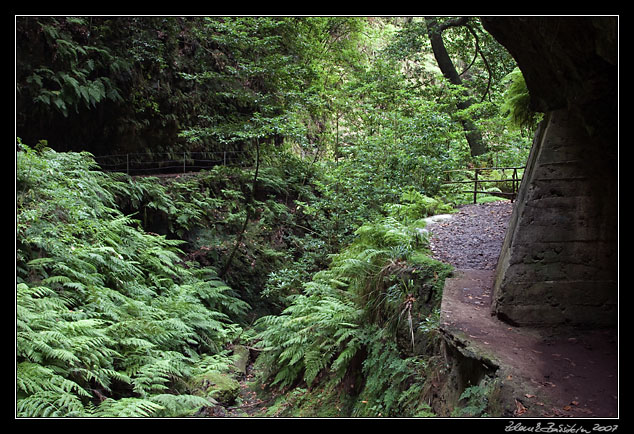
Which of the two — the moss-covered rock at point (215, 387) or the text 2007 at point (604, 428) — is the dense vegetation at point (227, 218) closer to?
the moss-covered rock at point (215, 387)

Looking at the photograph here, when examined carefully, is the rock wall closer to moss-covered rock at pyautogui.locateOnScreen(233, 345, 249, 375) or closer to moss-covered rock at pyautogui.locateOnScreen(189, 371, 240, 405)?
moss-covered rock at pyautogui.locateOnScreen(189, 371, 240, 405)

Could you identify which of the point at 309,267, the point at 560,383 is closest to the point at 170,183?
the point at 309,267

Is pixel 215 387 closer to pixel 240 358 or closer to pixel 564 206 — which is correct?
pixel 240 358

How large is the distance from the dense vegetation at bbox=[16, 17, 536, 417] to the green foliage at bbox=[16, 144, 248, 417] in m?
0.04

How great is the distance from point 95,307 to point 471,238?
6.79 meters

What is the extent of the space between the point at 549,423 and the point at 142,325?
235 inches

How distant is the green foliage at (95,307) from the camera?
16.7ft

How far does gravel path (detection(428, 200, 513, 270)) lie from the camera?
278 inches

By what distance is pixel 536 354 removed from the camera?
4.27m

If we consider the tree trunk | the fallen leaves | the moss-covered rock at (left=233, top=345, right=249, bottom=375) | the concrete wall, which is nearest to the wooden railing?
the tree trunk

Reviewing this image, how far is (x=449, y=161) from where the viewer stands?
40.0ft

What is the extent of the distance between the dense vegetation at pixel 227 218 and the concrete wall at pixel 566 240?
1221 millimetres

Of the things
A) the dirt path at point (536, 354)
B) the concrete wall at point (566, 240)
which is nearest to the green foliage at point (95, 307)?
the dirt path at point (536, 354)

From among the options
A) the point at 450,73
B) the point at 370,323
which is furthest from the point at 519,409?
the point at 450,73
